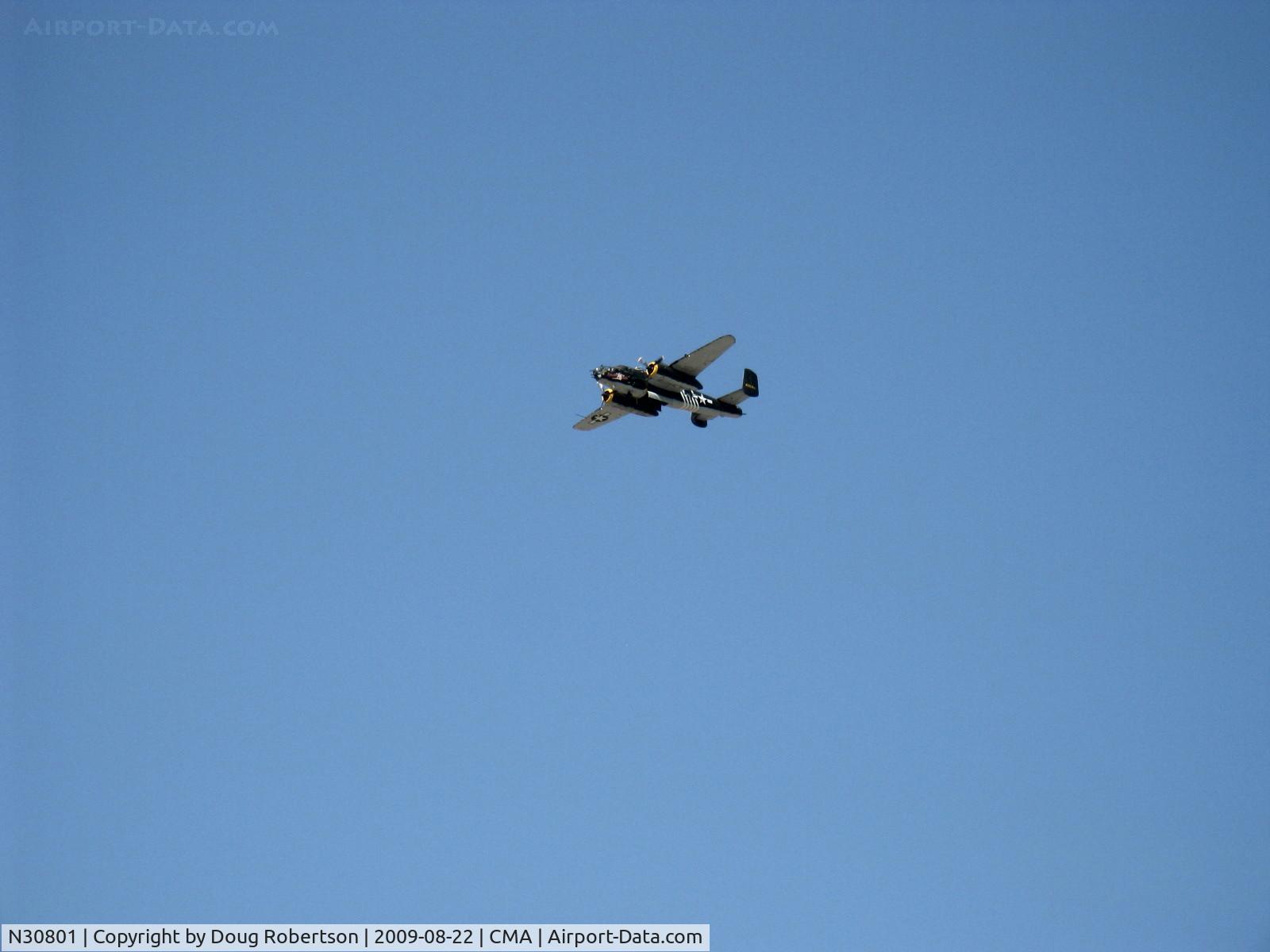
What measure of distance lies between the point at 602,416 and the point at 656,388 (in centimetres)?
370

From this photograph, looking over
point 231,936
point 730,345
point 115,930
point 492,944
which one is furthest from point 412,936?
point 730,345

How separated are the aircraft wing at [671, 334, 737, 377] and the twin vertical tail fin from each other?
2.93 metres

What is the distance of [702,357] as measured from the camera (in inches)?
2781

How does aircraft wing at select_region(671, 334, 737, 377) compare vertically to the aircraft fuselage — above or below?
above

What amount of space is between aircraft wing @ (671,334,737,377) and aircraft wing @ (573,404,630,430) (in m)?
3.46

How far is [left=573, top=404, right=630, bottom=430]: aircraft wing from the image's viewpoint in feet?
234

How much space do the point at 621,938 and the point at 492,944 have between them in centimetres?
592

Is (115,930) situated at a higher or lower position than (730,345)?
lower

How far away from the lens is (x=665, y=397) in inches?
2798

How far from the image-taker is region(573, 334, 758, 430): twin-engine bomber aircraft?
229 ft

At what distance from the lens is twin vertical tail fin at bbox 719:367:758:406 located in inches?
2913

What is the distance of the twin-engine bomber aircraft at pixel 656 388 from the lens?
6969 centimetres

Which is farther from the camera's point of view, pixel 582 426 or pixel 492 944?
pixel 582 426

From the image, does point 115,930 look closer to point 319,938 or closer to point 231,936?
point 231,936
